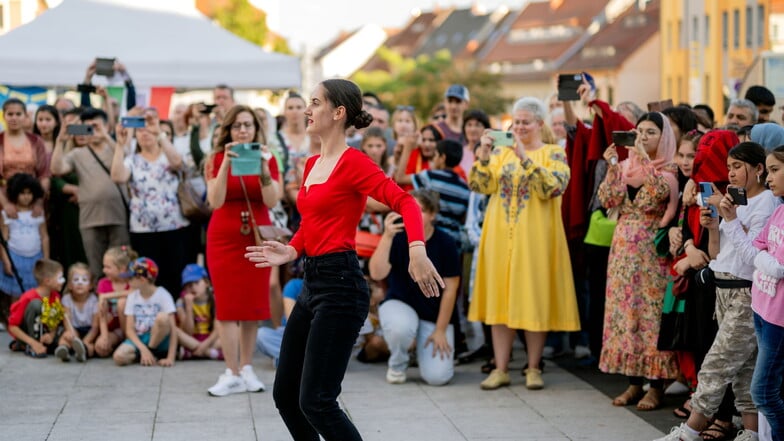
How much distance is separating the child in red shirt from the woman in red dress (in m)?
2.00

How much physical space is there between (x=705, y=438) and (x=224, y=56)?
30.4 feet

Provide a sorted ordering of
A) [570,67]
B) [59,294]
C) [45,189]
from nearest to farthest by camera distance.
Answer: [59,294], [45,189], [570,67]

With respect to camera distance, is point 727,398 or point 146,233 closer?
point 727,398

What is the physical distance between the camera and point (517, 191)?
885 cm

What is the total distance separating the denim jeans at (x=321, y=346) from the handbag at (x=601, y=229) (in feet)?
11.6

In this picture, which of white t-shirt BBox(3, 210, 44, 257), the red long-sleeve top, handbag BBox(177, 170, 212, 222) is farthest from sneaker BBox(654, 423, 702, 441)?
white t-shirt BBox(3, 210, 44, 257)

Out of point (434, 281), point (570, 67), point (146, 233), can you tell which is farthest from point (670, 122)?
point (570, 67)

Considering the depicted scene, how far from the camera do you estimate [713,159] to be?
715 centimetres

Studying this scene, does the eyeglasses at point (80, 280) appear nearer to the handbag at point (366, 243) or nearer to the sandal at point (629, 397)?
the handbag at point (366, 243)

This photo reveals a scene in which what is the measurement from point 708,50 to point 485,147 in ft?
145

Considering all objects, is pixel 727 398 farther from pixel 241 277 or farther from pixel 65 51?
pixel 65 51

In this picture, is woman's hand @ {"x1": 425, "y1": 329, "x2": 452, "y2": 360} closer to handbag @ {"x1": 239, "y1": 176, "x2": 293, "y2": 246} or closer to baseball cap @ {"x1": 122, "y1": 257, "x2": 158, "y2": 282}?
handbag @ {"x1": 239, "y1": 176, "x2": 293, "y2": 246}

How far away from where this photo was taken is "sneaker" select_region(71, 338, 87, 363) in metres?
9.80

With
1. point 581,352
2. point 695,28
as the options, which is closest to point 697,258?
point 581,352
